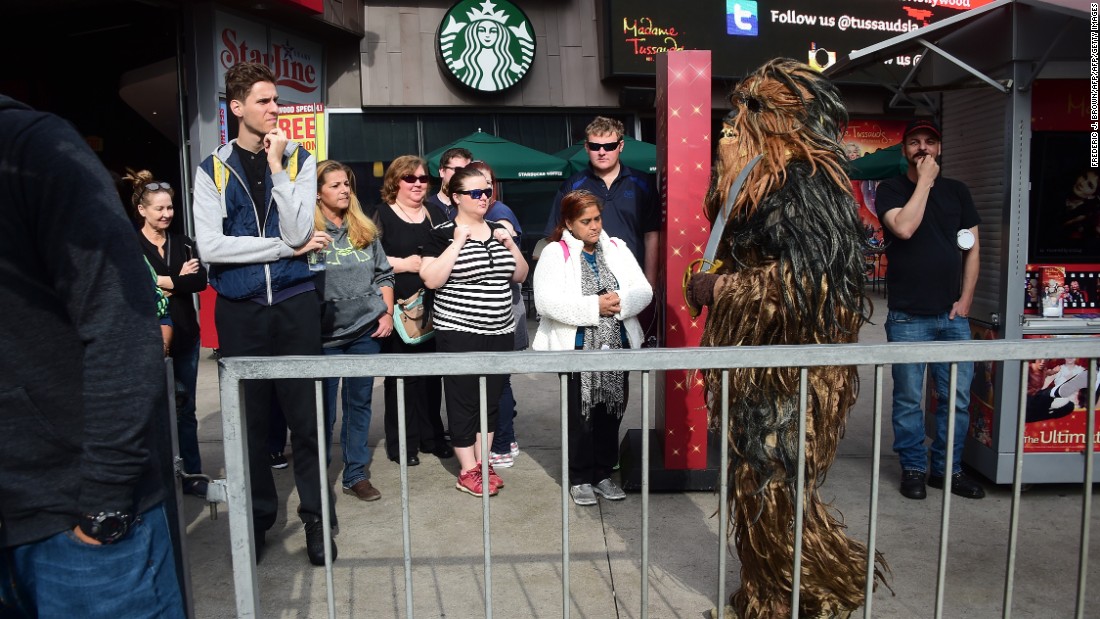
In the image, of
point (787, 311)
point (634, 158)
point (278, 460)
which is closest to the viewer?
point (787, 311)

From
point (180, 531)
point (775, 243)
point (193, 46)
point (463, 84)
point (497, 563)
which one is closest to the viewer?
point (180, 531)

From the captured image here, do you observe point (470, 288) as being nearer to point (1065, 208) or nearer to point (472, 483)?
point (472, 483)

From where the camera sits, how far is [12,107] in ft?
5.96

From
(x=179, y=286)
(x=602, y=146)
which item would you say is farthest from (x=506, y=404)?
(x=179, y=286)

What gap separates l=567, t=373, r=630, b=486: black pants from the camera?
A: 4.70 metres

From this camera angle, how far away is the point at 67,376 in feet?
5.94

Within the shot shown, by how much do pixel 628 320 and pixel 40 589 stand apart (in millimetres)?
3261

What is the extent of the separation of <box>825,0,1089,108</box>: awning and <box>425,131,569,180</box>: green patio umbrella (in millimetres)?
5583

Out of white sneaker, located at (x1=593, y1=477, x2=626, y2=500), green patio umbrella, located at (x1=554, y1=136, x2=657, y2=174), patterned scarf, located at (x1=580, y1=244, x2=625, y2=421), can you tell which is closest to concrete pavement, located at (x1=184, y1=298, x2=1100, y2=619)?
white sneaker, located at (x1=593, y1=477, x2=626, y2=500)

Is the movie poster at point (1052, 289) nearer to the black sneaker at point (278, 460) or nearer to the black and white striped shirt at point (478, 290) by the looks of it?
the black and white striped shirt at point (478, 290)

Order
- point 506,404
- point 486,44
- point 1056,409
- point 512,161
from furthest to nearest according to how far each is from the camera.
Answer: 1. point 486,44
2. point 512,161
3. point 506,404
4. point 1056,409

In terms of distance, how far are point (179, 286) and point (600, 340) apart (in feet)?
7.92

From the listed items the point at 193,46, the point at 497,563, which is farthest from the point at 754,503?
the point at 193,46

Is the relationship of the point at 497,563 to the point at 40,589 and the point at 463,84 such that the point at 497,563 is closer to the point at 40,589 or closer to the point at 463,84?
the point at 40,589
